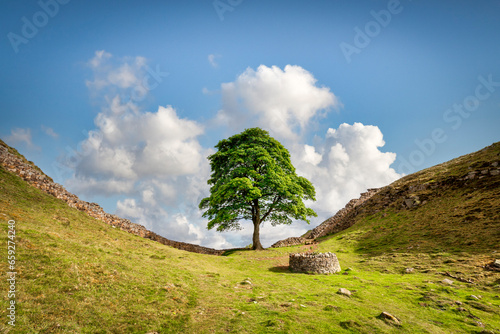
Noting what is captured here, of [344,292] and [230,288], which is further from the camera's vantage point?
[230,288]

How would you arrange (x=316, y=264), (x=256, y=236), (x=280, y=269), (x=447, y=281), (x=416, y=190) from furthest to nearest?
(x=416, y=190)
(x=256, y=236)
(x=280, y=269)
(x=316, y=264)
(x=447, y=281)

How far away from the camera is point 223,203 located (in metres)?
31.7

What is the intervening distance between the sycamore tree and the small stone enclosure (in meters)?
10.1

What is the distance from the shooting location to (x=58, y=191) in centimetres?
2494

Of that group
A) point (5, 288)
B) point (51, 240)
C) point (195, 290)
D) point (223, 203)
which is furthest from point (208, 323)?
point (223, 203)

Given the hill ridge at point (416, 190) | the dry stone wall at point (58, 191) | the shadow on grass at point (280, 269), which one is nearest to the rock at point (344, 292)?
the shadow on grass at point (280, 269)

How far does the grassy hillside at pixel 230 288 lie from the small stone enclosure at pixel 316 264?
3.65 feet

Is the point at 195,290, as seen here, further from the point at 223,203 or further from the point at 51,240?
the point at 223,203

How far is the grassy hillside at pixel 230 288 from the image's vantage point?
8.28m

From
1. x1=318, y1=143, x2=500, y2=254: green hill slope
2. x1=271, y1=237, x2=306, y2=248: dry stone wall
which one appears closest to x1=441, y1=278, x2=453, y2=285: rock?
x1=318, y1=143, x2=500, y2=254: green hill slope

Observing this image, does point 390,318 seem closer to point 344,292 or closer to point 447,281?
point 344,292

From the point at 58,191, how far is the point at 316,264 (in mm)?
27470

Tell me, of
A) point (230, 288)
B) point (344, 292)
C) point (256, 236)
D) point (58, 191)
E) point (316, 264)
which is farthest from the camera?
point (256, 236)

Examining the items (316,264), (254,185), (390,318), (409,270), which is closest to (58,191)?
(254,185)
